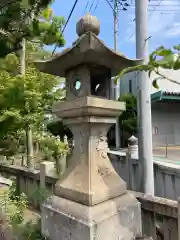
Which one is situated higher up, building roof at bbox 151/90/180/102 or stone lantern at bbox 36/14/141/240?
building roof at bbox 151/90/180/102

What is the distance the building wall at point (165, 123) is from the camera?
14562mm

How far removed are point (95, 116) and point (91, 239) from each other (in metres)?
1.16

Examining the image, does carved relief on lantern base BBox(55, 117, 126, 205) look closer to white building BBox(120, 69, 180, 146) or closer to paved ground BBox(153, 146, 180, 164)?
paved ground BBox(153, 146, 180, 164)

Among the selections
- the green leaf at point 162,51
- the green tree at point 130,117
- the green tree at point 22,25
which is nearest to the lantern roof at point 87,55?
the green tree at point 22,25

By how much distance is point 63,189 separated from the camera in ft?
8.23

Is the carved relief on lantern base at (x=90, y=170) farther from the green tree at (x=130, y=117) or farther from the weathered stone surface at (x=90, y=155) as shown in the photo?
the green tree at (x=130, y=117)

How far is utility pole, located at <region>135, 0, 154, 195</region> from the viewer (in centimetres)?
338

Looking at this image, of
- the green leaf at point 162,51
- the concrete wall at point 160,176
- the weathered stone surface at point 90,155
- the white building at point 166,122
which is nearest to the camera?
the green leaf at point 162,51

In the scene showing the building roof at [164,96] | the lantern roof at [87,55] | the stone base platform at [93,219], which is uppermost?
the building roof at [164,96]

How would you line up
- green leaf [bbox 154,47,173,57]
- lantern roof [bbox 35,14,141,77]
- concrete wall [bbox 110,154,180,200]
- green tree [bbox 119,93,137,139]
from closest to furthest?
green leaf [bbox 154,47,173,57] < lantern roof [bbox 35,14,141,77] < concrete wall [bbox 110,154,180,200] < green tree [bbox 119,93,137,139]

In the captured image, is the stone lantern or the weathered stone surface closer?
the stone lantern

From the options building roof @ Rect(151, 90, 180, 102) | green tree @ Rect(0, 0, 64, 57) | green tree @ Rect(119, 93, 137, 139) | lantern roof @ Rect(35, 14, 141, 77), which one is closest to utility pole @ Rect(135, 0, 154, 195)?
lantern roof @ Rect(35, 14, 141, 77)

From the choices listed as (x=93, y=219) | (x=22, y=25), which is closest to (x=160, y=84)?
(x=22, y=25)

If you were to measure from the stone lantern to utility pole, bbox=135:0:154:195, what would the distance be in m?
0.86
